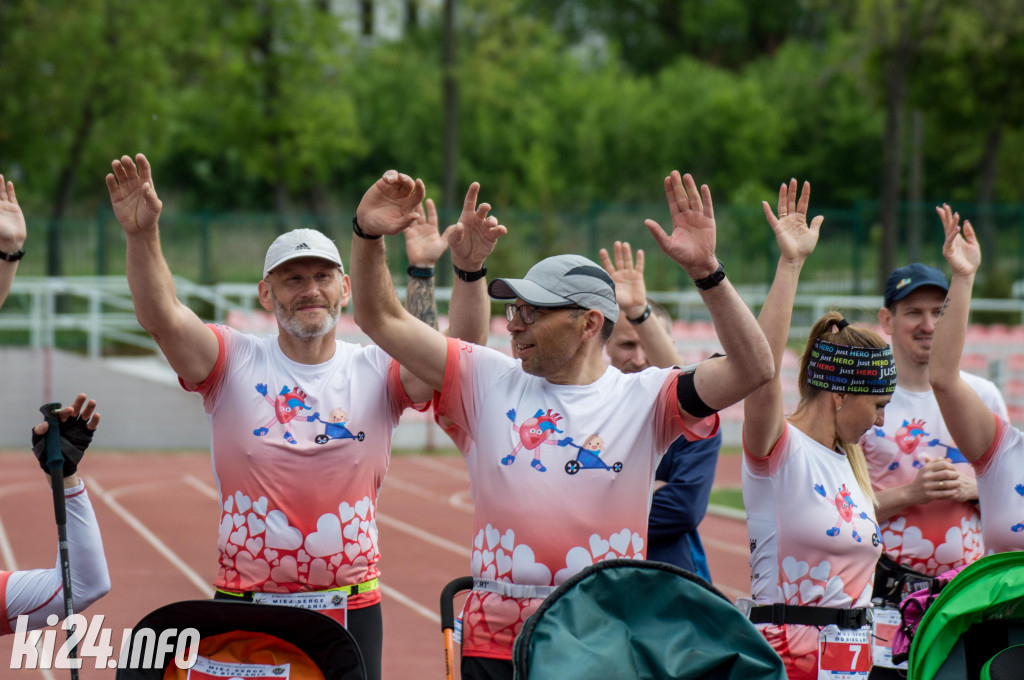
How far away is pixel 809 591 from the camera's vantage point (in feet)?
12.9

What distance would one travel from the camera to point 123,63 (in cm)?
2484

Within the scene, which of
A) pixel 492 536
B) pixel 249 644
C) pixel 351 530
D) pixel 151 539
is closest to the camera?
pixel 249 644

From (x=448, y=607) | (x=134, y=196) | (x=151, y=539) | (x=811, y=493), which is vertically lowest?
(x=151, y=539)

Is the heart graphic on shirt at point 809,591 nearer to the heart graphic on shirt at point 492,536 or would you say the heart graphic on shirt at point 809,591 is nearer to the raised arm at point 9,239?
the heart graphic on shirt at point 492,536

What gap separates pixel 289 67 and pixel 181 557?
19789 mm

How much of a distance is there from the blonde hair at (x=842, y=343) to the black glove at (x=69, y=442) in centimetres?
236

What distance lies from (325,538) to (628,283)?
185cm

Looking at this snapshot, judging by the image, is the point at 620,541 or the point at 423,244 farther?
the point at 423,244

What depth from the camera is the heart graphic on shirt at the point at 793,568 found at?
3.94 meters

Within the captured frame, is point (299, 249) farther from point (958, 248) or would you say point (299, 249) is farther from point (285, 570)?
point (958, 248)

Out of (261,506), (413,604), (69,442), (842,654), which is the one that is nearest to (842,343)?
(842,654)

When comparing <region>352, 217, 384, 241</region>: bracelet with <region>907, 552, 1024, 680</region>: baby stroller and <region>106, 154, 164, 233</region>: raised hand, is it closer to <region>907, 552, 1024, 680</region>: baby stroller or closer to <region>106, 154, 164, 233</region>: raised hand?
<region>106, 154, 164, 233</region>: raised hand

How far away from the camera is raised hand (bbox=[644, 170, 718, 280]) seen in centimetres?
350

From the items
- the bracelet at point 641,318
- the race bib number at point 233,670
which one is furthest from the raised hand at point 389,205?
the bracelet at point 641,318
